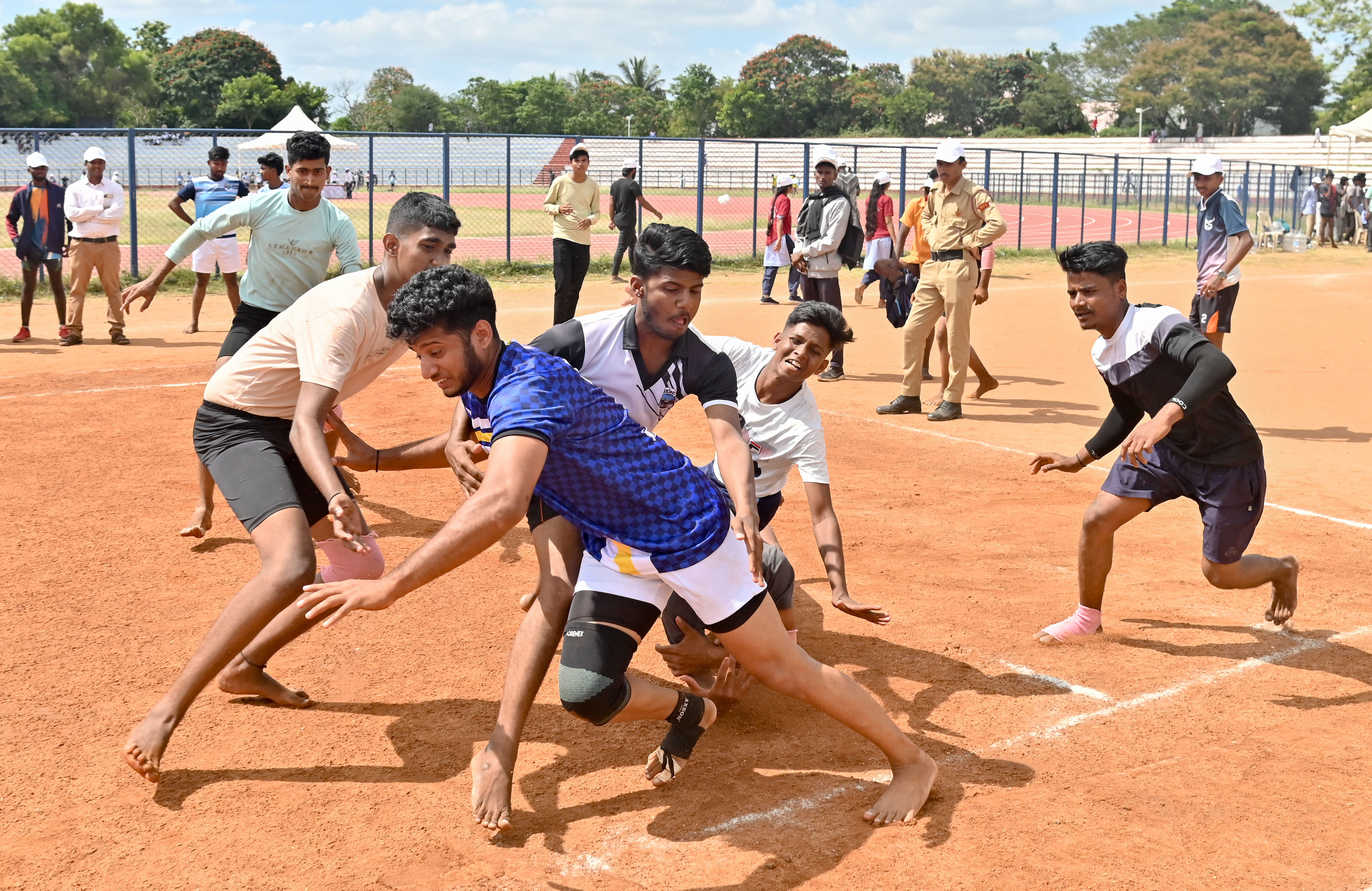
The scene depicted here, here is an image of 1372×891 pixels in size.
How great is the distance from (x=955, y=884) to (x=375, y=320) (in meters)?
2.97

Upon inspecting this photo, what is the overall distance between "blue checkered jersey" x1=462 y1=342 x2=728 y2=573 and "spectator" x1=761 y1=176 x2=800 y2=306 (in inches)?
587

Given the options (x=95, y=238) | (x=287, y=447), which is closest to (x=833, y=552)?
(x=287, y=447)

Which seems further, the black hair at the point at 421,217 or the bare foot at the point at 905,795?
the black hair at the point at 421,217

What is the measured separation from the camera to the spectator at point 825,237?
1246cm

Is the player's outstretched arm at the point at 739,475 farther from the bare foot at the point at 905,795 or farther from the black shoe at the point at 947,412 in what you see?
the black shoe at the point at 947,412

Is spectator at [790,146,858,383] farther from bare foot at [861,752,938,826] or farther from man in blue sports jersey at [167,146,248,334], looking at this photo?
bare foot at [861,752,938,826]

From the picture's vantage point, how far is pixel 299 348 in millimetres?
4598

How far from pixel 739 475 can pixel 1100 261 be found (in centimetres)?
212

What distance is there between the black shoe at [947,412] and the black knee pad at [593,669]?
7410 millimetres

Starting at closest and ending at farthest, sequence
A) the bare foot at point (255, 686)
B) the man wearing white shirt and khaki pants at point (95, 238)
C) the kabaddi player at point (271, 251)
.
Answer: the bare foot at point (255, 686) → the kabaddi player at point (271, 251) → the man wearing white shirt and khaki pants at point (95, 238)

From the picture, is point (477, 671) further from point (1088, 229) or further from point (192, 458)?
point (1088, 229)

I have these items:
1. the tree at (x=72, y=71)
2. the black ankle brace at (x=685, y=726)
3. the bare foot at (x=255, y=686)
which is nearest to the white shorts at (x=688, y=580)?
the black ankle brace at (x=685, y=726)

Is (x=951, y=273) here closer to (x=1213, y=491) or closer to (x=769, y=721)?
(x=1213, y=491)

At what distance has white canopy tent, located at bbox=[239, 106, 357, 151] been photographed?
2505cm
